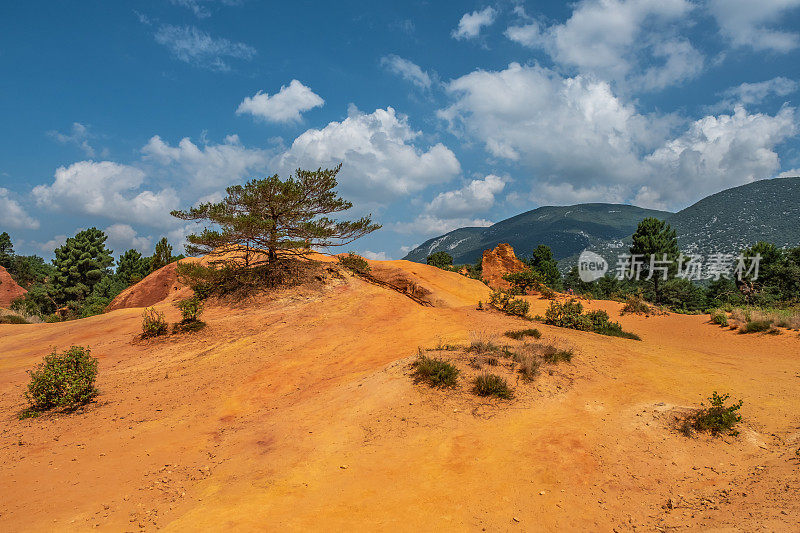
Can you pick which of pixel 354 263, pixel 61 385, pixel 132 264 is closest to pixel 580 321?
pixel 354 263

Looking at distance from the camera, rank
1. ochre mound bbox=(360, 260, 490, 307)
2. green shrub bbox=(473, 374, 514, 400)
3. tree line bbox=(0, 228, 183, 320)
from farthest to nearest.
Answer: tree line bbox=(0, 228, 183, 320) → ochre mound bbox=(360, 260, 490, 307) → green shrub bbox=(473, 374, 514, 400)

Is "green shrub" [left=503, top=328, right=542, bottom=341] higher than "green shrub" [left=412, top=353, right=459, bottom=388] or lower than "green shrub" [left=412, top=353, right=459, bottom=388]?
higher

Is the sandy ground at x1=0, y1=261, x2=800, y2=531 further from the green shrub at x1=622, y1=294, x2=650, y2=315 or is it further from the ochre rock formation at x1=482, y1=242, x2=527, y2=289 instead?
the ochre rock formation at x1=482, y1=242, x2=527, y2=289

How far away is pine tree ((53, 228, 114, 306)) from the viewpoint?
4047 cm

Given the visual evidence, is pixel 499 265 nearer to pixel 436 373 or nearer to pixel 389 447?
pixel 436 373

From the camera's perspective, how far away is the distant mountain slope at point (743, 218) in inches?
3403

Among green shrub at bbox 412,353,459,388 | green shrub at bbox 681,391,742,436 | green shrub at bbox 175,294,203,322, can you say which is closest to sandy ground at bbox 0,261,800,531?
green shrub at bbox 681,391,742,436

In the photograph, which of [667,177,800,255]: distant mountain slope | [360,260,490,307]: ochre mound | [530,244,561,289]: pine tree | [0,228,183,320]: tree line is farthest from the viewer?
[667,177,800,255]: distant mountain slope

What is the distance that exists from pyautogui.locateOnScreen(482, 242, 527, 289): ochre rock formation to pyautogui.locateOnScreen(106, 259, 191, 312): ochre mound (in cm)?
2485

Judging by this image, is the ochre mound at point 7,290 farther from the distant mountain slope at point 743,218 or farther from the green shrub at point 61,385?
the distant mountain slope at point 743,218

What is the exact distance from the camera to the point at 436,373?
793 centimetres

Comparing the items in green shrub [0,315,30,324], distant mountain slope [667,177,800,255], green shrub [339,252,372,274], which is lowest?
green shrub [0,315,30,324]

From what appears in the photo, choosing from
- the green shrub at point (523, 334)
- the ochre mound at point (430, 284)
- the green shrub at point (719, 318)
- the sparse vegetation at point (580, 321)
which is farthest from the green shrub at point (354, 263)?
the green shrub at point (719, 318)

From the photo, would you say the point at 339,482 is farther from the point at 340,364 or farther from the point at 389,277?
→ the point at 389,277
